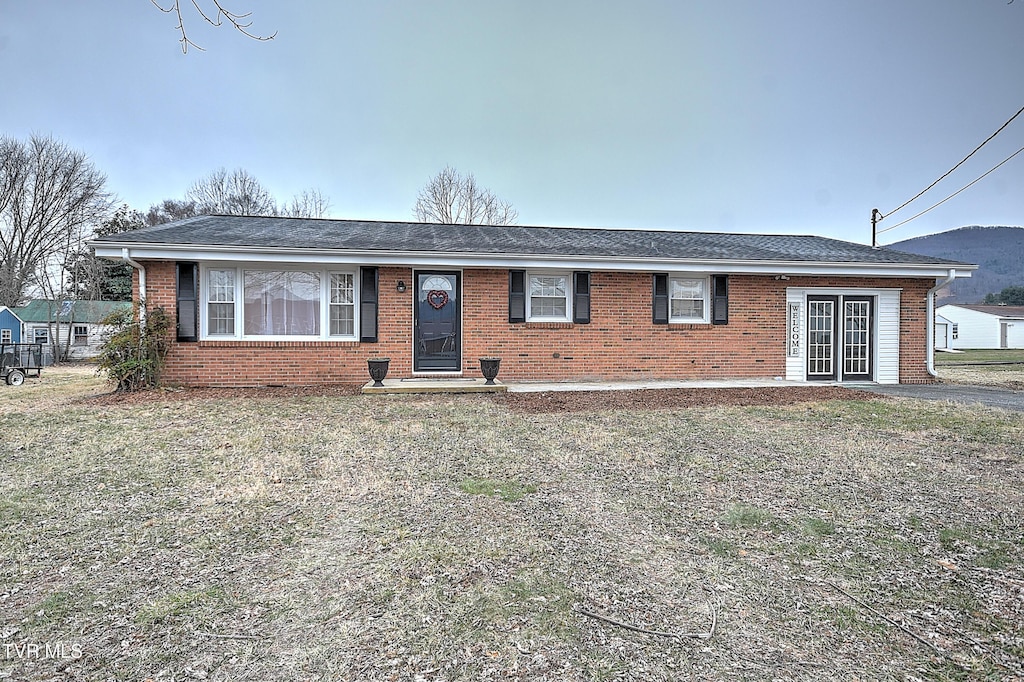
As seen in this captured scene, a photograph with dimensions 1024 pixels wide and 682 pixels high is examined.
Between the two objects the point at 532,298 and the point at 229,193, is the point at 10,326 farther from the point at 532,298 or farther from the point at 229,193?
the point at 532,298

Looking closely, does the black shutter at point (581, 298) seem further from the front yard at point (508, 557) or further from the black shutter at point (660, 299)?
the front yard at point (508, 557)

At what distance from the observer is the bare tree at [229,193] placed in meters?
31.9

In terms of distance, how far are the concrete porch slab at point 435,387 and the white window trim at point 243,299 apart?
4.64 feet

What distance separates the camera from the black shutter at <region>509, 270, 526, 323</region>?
985 cm

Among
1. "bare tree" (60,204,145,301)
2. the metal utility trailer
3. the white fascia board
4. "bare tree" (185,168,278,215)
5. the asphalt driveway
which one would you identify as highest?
"bare tree" (185,168,278,215)

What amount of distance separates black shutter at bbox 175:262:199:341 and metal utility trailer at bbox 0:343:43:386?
5011 mm

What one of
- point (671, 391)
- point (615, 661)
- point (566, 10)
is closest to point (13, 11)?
point (615, 661)

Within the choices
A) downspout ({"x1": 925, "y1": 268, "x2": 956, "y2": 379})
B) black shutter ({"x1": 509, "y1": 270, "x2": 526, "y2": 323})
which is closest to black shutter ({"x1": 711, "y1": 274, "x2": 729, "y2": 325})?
black shutter ({"x1": 509, "y1": 270, "x2": 526, "y2": 323})

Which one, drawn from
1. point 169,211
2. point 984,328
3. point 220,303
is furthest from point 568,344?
point 984,328

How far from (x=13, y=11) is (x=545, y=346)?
8148 mm

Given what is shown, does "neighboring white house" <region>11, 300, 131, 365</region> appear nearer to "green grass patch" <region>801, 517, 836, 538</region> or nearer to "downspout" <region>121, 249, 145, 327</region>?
"downspout" <region>121, 249, 145, 327</region>

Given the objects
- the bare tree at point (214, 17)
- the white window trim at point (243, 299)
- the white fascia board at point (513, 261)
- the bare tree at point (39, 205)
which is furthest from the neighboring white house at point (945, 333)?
the bare tree at point (39, 205)

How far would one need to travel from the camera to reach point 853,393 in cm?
893

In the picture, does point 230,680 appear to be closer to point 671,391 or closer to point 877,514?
point 877,514
